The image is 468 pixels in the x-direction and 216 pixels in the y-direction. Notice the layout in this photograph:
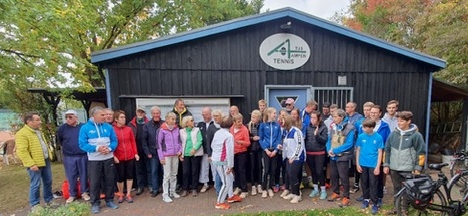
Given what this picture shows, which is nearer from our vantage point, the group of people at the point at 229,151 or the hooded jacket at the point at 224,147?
the group of people at the point at 229,151

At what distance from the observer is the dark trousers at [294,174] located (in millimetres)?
4242

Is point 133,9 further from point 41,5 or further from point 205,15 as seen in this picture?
point 41,5

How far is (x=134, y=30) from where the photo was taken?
1168 centimetres

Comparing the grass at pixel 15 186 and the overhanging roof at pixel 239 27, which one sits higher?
the overhanging roof at pixel 239 27

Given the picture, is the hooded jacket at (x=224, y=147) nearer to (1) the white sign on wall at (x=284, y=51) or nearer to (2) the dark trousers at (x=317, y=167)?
(2) the dark trousers at (x=317, y=167)

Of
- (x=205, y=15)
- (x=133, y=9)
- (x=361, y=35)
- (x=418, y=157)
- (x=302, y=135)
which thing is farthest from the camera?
(x=205, y=15)

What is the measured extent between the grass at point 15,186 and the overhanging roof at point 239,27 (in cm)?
309

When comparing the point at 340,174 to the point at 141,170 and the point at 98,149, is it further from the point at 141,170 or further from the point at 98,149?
the point at 98,149

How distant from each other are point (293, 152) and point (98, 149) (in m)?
3.11

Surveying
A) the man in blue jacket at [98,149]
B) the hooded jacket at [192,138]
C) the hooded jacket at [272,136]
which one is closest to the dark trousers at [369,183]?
the hooded jacket at [272,136]

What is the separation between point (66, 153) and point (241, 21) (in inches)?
162

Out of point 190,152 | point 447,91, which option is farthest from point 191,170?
point 447,91

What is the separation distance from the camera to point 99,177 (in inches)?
162

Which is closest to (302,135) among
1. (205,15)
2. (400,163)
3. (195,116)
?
(400,163)
